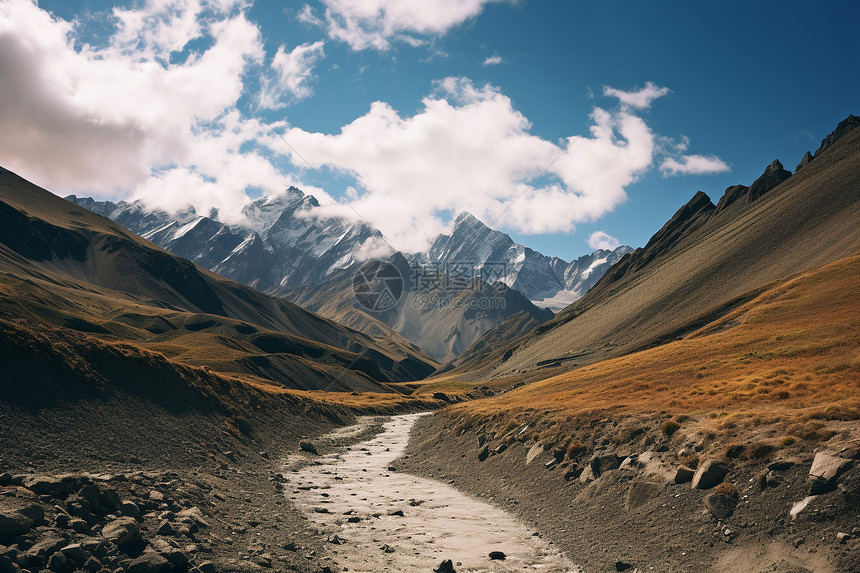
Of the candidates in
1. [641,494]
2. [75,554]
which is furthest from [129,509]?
[641,494]

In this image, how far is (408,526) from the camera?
83.9 ft

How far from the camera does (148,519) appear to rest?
62.7 ft

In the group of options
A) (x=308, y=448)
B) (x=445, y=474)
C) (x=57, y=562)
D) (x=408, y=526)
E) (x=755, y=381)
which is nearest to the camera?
(x=57, y=562)

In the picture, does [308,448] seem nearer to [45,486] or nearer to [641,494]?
[45,486]

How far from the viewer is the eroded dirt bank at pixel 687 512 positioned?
1568 centimetres

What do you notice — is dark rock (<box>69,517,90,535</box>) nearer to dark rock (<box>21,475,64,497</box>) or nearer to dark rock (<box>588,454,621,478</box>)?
dark rock (<box>21,475,64,497</box>)

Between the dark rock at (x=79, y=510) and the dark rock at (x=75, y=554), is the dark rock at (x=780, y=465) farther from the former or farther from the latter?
the dark rock at (x=79, y=510)

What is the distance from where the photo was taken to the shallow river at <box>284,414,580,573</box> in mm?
20381

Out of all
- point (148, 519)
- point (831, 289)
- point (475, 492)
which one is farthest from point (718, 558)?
point (831, 289)

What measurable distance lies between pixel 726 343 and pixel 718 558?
53244 mm

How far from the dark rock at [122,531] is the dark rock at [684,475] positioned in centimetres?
2346

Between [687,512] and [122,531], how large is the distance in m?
22.7

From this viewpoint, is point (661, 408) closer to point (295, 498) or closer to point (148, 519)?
point (295, 498)

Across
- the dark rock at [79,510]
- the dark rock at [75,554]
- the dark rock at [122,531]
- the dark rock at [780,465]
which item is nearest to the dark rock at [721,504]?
the dark rock at [780,465]
